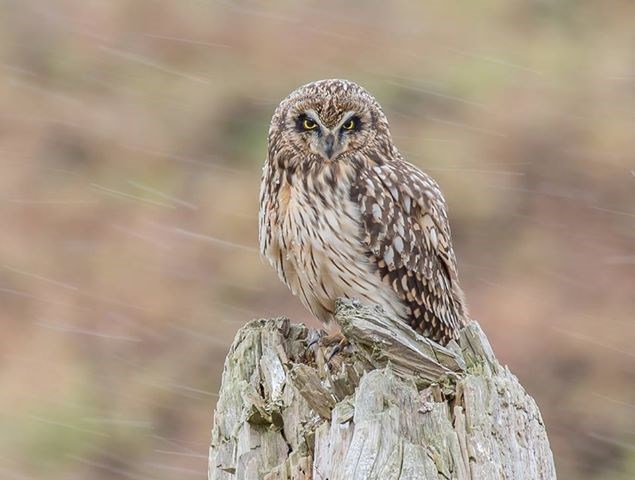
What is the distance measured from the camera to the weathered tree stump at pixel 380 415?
310 cm

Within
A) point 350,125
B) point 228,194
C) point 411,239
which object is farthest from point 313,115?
point 228,194

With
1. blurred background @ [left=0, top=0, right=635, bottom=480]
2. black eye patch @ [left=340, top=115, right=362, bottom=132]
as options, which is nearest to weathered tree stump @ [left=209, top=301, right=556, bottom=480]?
black eye patch @ [left=340, top=115, right=362, bottom=132]

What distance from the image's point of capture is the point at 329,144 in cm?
472

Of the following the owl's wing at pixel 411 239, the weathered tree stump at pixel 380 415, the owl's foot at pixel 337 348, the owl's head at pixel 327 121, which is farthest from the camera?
the owl's wing at pixel 411 239

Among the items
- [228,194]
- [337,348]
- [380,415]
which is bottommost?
[380,415]

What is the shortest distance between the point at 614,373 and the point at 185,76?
13.0 ft

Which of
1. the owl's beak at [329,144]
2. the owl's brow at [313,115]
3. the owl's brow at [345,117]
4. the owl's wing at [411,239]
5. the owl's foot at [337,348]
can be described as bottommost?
the owl's foot at [337,348]

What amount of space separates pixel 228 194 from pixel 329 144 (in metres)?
3.87

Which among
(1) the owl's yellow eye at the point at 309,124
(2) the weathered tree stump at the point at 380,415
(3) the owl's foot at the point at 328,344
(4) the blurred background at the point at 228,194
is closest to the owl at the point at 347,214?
(1) the owl's yellow eye at the point at 309,124

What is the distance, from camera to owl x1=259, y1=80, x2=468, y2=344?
15.3ft

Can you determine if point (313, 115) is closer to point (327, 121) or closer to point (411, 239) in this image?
point (327, 121)

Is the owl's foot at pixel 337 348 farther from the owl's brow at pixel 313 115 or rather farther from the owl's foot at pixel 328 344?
the owl's brow at pixel 313 115

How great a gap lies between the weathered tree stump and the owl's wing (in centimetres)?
91

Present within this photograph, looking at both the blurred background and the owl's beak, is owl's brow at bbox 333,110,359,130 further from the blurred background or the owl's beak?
the blurred background
